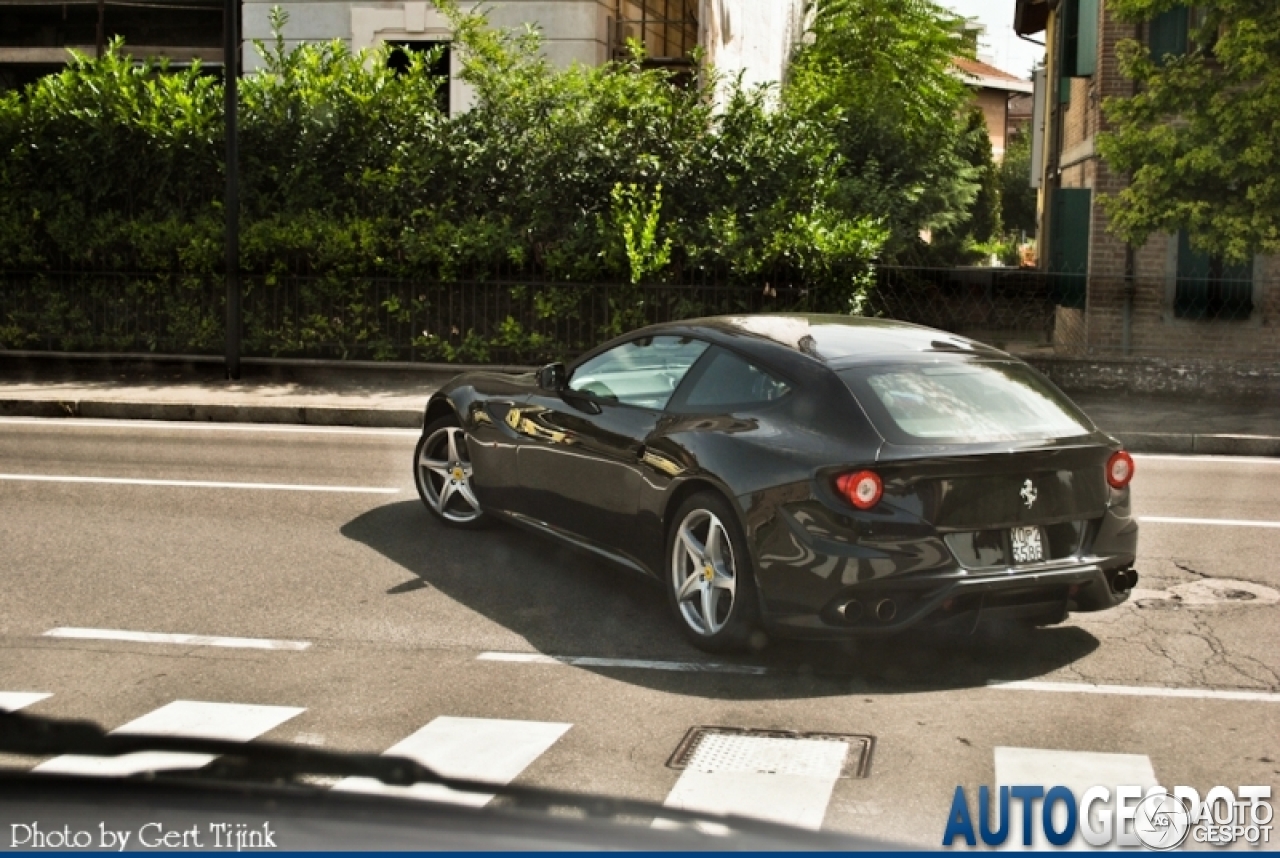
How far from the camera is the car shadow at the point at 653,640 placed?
6.42m

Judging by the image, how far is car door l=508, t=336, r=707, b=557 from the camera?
295 inches

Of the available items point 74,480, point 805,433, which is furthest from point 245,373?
point 805,433

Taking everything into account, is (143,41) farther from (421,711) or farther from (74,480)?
(421,711)

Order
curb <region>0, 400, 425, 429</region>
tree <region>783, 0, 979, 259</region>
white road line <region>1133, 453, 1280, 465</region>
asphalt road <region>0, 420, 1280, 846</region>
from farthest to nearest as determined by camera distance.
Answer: tree <region>783, 0, 979, 259</region>
curb <region>0, 400, 425, 429</region>
white road line <region>1133, 453, 1280, 465</region>
asphalt road <region>0, 420, 1280, 846</region>

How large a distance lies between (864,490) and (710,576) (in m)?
0.83

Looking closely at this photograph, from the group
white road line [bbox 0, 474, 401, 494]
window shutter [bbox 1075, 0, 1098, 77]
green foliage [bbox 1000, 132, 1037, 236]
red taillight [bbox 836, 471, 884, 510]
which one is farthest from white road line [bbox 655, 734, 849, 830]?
green foliage [bbox 1000, 132, 1037, 236]

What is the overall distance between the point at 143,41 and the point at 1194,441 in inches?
1027

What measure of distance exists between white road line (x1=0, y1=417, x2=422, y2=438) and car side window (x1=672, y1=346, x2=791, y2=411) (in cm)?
742

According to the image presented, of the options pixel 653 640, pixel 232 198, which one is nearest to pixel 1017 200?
pixel 232 198

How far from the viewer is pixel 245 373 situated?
18.1 meters

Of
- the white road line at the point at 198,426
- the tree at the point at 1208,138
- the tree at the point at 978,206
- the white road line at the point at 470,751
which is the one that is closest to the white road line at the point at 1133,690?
the white road line at the point at 470,751

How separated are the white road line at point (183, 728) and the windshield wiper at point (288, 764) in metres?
0.06

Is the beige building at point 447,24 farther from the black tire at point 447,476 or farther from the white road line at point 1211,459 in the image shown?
the black tire at point 447,476

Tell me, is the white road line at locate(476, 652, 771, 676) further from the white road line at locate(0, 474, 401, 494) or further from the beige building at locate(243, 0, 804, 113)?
the beige building at locate(243, 0, 804, 113)
